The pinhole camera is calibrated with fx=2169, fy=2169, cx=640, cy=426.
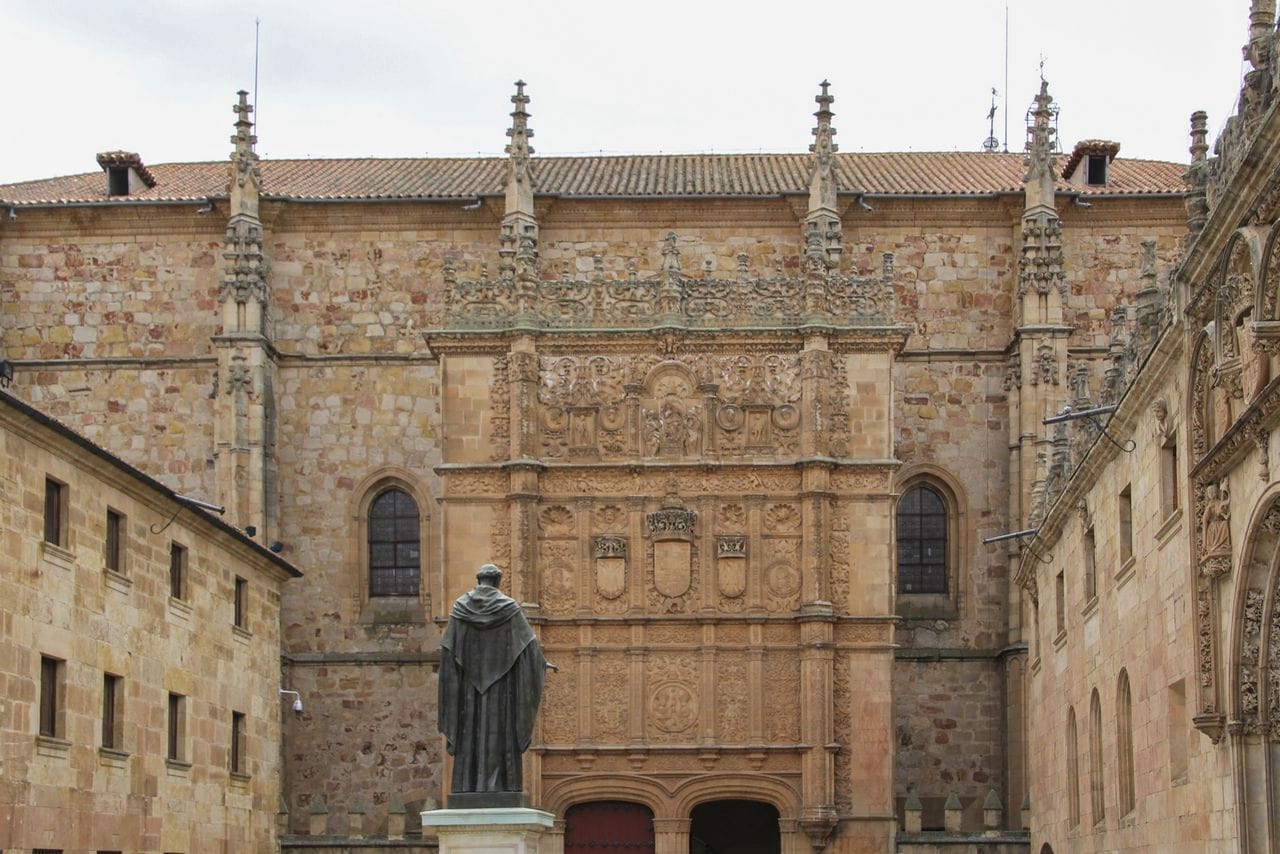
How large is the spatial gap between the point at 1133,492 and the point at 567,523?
53.2ft

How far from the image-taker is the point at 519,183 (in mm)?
44719

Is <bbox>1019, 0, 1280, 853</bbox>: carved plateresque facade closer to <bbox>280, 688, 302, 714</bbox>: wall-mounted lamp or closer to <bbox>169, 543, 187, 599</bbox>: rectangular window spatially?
<bbox>169, 543, 187, 599</bbox>: rectangular window

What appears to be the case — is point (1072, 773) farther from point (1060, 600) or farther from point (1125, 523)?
point (1125, 523)

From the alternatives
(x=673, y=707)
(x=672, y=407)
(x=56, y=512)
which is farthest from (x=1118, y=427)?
(x=672, y=407)

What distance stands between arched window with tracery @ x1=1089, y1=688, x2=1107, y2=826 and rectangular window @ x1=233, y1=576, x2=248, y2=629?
1487cm

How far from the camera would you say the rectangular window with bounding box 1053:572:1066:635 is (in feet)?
110

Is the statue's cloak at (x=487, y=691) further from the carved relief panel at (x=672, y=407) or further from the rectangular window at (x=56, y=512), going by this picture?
the carved relief panel at (x=672, y=407)

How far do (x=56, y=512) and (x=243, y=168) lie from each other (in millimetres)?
18207

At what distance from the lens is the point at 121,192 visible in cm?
4778

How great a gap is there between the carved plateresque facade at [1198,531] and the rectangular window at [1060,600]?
332 cm

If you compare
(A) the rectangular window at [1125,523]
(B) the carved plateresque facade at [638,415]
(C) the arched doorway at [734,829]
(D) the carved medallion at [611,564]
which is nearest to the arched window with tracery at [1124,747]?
(A) the rectangular window at [1125,523]

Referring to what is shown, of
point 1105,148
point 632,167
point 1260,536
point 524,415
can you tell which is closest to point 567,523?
point 524,415

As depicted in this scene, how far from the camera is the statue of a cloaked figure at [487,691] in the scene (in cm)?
1908

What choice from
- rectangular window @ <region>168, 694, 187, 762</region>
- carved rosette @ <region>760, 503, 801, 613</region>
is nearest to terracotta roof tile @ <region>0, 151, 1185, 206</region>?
carved rosette @ <region>760, 503, 801, 613</region>
